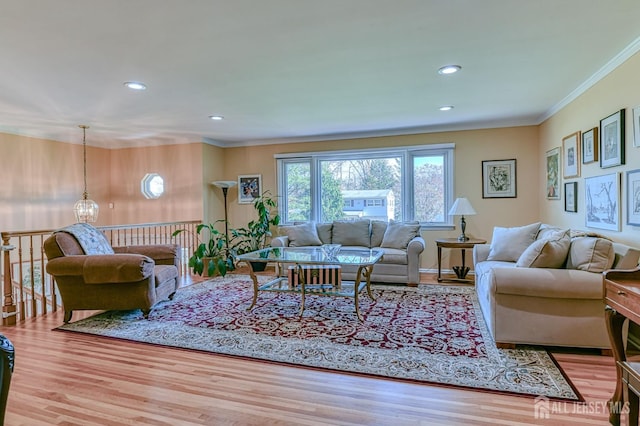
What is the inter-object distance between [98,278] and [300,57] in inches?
108

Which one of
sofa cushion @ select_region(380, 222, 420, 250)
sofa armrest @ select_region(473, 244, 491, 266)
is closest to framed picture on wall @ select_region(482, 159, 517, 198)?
sofa cushion @ select_region(380, 222, 420, 250)

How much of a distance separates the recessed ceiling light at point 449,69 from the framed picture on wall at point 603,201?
1.65 m

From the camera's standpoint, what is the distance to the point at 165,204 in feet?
→ 21.5

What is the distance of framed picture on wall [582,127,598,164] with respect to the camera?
3.38m

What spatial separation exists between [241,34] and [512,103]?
135 inches

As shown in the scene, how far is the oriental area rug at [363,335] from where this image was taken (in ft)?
7.58

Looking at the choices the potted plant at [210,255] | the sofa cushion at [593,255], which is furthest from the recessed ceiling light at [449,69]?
the potted plant at [210,255]

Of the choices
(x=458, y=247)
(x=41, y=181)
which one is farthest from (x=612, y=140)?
(x=41, y=181)

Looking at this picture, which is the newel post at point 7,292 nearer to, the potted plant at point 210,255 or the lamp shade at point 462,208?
the potted plant at point 210,255

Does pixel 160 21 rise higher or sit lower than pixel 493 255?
higher

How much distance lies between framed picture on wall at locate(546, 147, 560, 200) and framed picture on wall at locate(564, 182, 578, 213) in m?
0.28

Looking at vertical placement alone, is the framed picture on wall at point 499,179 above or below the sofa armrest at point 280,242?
above

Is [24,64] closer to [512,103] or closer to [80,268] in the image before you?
[80,268]

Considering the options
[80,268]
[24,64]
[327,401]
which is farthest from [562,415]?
[24,64]
